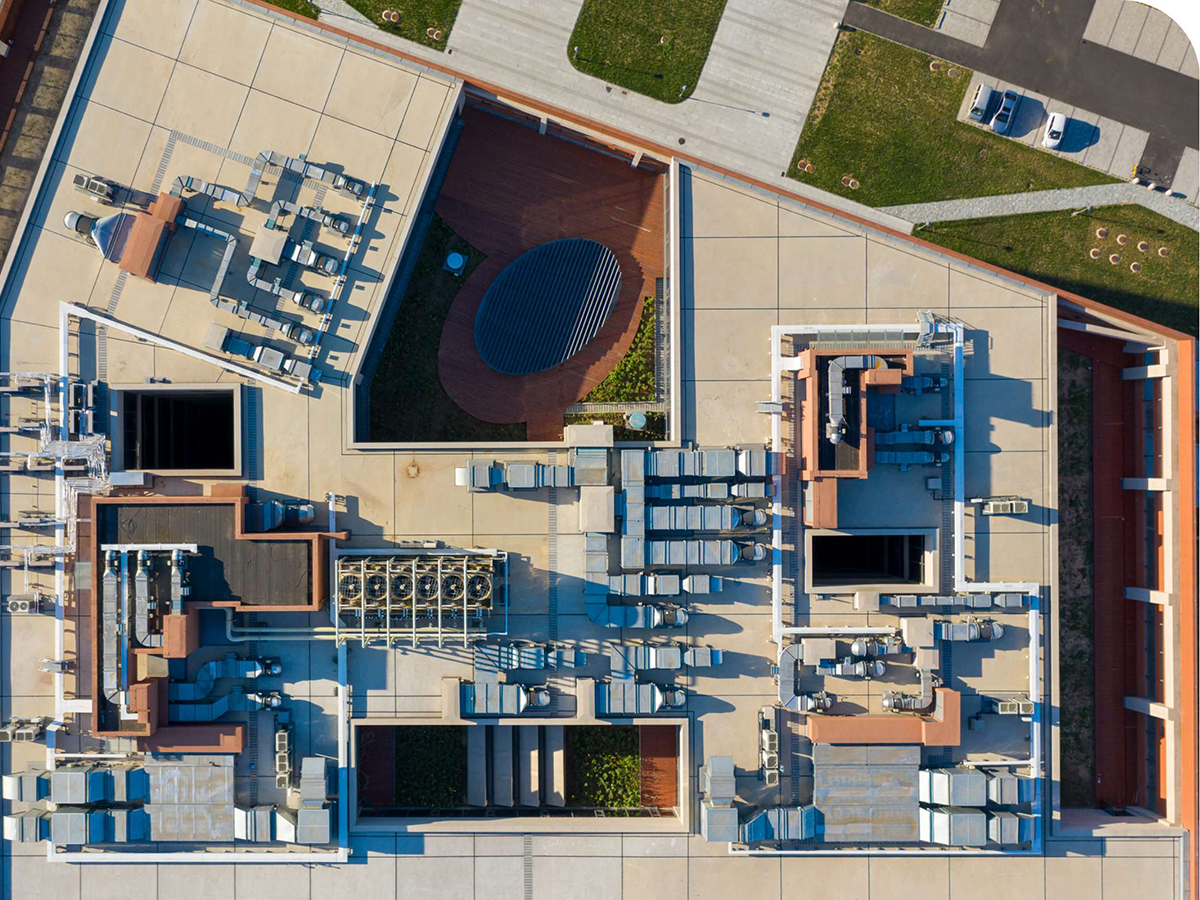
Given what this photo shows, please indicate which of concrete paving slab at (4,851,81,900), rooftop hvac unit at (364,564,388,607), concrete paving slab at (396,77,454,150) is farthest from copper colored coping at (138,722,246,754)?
concrete paving slab at (396,77,454,150)

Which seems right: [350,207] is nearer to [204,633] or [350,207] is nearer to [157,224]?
[157,224]

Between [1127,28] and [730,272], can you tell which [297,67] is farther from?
[1127,28]

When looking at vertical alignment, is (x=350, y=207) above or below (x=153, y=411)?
above

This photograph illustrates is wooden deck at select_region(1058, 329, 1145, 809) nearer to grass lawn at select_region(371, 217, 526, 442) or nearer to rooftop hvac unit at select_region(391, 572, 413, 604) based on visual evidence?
grass lawn at select_region(371, 217, 526, 442)

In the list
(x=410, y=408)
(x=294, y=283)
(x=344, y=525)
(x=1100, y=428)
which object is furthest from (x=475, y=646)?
(x=1100, y=428)

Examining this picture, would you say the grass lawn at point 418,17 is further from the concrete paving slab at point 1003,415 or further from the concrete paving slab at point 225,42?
the concrete paving slab at point 1003,415

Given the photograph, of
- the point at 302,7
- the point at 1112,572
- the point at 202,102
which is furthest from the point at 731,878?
the point at 302,7
